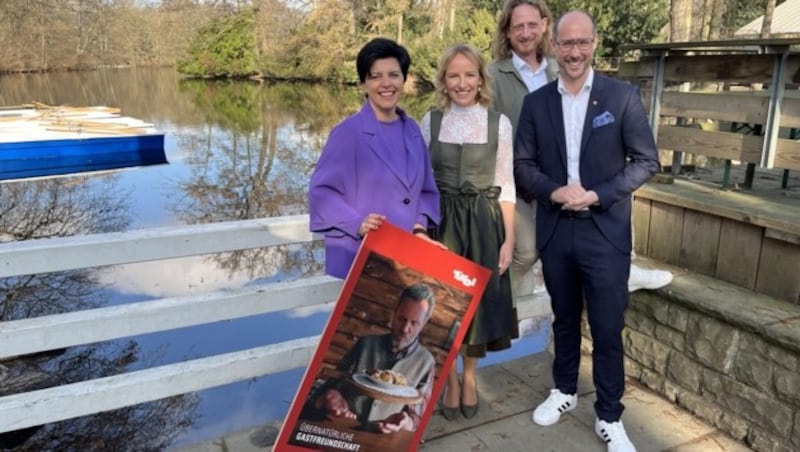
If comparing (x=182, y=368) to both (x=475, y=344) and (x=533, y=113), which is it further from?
(x=533, y=113)

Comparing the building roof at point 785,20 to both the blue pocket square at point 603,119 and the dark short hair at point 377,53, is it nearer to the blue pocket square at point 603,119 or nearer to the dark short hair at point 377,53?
the blue pocket square at point 603,119

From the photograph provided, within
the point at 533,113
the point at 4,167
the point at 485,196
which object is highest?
the point at 533,113

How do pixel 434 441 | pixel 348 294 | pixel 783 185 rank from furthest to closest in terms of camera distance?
pixel 783 185 → pixel 434 441 → pixel 348 294

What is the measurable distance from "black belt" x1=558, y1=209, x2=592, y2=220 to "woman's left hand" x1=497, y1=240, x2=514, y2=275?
236 millimetres

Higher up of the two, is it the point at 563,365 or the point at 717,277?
the point at 717,277

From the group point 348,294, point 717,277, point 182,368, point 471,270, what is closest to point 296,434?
point 348,294

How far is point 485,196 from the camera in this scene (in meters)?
2.33

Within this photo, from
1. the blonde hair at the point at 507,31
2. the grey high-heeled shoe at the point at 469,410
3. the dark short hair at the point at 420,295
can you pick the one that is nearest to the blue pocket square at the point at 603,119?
the blonde hair at the point at 507,31

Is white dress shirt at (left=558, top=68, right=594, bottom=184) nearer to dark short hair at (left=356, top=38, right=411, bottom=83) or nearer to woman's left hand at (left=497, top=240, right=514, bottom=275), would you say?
woman's left hand at (left=497, top=240, right=514, bottom=275)

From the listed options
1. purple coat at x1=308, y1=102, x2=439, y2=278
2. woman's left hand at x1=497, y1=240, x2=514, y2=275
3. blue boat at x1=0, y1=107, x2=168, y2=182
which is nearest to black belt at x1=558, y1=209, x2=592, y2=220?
woman's left hand at x1=497, y1=240, x2=514, y2=275

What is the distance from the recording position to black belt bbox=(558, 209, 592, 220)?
222cm

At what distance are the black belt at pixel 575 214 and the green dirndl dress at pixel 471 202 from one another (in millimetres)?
241

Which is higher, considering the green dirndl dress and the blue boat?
the green dirndl dress

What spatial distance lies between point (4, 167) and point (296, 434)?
1395 cm
